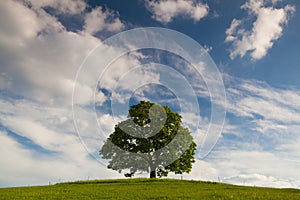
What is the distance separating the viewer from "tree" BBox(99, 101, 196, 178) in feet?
161

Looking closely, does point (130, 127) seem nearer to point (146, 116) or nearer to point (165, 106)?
point (146, 116)

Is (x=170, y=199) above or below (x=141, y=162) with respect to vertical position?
below

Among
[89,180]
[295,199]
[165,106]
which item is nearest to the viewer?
[295,199]

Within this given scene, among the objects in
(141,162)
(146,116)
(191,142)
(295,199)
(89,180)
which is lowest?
(295,199)

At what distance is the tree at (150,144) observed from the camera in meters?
49.2

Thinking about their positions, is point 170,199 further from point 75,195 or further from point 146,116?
point 146,116

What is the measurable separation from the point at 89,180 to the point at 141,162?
355 inches

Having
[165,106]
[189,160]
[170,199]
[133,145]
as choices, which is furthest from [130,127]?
[170,199]

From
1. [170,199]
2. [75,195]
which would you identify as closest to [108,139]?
[75,195]

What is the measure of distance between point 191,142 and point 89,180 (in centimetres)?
1726

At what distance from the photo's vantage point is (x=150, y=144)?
48.7 metres

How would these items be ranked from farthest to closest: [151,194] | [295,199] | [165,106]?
[165,106]
[151,194]
[295,199]

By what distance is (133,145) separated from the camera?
163 feet

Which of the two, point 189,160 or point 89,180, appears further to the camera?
point 189,160
